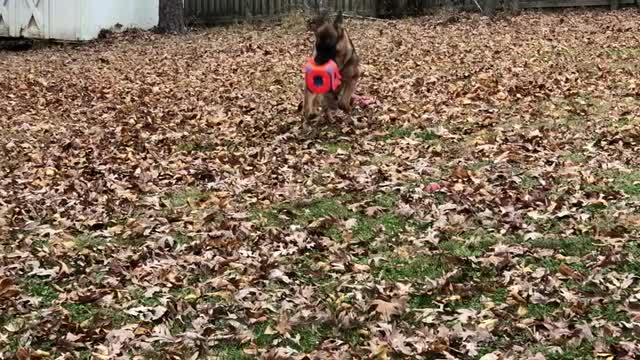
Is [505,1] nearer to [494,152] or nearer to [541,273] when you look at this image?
[494,152]

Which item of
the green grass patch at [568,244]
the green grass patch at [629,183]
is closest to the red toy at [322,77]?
the green grass patch at [629,183]

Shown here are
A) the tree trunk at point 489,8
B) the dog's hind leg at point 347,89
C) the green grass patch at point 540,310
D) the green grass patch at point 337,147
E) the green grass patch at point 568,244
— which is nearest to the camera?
the green grass patch at point 540,310

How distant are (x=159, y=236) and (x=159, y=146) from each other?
3.60m

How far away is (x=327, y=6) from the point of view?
67.4 feet

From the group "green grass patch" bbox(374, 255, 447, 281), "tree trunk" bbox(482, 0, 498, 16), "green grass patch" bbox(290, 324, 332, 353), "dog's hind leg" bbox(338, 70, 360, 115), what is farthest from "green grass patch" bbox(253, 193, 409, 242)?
"tree trunk" bbox(482, 0, 498, 16)

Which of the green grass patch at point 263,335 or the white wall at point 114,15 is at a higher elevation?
the white wall at point 114,15

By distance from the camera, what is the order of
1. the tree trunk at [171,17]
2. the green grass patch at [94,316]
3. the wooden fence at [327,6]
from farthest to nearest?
1. the tree trunk at [171,17]
2. the wooden fence at [327,6]
3. the green grass patch at [94,316]

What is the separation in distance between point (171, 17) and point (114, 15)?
1.61 m

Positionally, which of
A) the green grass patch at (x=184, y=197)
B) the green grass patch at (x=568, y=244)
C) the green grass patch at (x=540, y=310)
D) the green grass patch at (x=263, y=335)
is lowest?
the green grass patch at (x=263, y=335)

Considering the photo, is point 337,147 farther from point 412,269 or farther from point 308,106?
point 412,269

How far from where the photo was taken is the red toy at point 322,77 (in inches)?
378

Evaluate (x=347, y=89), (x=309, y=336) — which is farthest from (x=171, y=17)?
(x=309, y=336)

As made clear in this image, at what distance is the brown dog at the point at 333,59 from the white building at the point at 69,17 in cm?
1259

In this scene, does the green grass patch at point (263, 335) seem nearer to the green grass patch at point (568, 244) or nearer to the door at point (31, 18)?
the green grass patch at point (568, 244)
